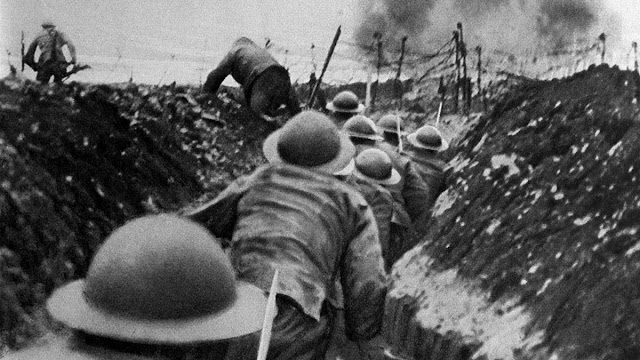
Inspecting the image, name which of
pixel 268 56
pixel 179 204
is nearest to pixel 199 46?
pixel 268 56

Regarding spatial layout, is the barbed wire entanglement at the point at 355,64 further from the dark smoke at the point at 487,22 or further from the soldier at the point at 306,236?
the soldier at the point at 306,236

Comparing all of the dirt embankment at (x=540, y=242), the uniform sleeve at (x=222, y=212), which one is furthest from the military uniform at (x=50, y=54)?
the dirt embankment at (x=540, y=242)

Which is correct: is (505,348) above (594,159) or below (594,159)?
below

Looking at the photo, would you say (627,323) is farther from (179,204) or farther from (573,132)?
(179,204)

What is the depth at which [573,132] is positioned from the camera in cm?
292

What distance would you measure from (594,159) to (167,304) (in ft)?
5.43

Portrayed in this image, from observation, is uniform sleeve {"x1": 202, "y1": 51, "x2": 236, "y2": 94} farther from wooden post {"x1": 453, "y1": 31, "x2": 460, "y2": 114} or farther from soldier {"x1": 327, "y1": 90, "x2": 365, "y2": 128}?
wooden post {"x1": 453, "y1": 31, "x2": 460, "y2": 114}

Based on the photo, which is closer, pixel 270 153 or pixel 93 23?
pixel 270 153

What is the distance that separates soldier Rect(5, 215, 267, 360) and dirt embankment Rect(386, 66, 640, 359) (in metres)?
1.15

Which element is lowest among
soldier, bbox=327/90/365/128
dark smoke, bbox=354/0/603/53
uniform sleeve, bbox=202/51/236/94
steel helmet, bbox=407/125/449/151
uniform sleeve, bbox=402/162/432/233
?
uniform sleeve, bbox=402/162/432/233

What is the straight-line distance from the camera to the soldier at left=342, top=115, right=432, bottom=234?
3.90m

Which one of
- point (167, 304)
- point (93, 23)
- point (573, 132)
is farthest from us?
point (93, 23)

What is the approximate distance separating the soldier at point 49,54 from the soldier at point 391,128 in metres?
1.33

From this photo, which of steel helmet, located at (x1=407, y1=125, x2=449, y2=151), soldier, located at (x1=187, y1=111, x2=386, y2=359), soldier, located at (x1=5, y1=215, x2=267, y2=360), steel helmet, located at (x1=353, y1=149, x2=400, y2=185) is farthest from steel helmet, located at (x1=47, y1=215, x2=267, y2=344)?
steel helmet, located at (x1=353, y1=149, x2=400, y2=185)
